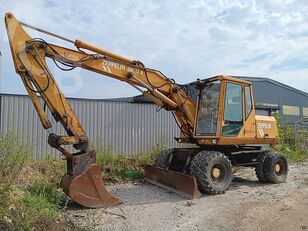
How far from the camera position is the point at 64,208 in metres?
6.72

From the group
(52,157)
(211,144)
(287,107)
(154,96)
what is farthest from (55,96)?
(287,107)

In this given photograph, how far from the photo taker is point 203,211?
24.2 ft

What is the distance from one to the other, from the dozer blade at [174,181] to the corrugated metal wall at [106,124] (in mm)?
3352

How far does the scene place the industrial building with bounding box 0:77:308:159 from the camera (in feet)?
38.3

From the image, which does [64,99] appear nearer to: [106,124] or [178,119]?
[178,119]

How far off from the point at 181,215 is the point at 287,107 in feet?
95.1

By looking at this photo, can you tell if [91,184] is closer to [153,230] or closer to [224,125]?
[153,230]

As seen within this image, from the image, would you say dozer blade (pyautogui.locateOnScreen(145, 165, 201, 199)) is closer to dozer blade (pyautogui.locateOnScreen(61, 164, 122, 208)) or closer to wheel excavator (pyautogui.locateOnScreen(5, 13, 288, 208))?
wheel excavator (pyautogui.locateOnScreen(5, 13, 288, 208))

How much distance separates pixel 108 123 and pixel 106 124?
9cm

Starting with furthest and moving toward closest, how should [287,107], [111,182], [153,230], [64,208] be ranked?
[287,107] → [111,182] → [64,208] → [153,230]

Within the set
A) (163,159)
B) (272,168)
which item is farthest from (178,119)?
(272,168)

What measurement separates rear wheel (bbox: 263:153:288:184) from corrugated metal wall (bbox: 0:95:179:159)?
16.4ft

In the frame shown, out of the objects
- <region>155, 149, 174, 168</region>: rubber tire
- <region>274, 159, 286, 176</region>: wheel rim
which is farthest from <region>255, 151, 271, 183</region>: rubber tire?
<region>155, 149, 174, 168</region>: rubber tire

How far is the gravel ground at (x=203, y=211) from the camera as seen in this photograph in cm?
650
